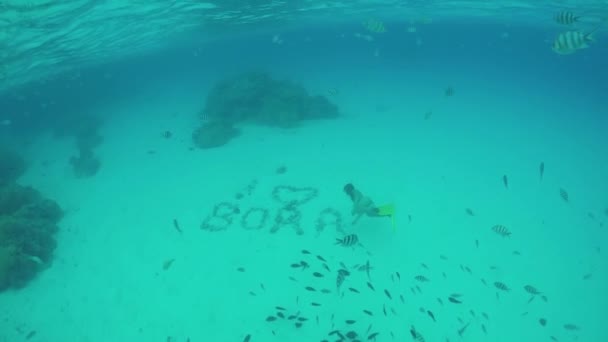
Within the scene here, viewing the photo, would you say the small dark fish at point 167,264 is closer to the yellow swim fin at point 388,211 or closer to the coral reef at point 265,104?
the yellow swim fin at point 388,211

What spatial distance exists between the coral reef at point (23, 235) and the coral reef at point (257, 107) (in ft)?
29.2

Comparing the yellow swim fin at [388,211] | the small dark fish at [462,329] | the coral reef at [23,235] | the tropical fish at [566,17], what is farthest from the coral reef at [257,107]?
the small dark fish at [462,329]

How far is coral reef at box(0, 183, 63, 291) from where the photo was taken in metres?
11.6

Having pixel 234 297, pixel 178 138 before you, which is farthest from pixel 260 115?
pixel 234 297

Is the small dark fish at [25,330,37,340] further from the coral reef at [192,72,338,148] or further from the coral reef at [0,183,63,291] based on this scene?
the coral reef at [192,72,338,148]

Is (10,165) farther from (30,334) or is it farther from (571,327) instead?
(571,327)

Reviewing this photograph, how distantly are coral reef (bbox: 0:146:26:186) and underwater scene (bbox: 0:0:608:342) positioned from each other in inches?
5.7

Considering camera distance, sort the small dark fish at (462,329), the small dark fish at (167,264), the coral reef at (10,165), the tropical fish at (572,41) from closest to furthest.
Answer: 1. the tropical fish at (572,41)
2. the small dark fish at (462,329)
3. the small dark fish at (167,264)
4. the coral reef at (10,165)

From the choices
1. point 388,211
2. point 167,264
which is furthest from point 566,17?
point 167,264

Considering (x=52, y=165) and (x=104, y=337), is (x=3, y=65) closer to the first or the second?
(x=52, y=165)

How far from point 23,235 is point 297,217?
414 inches

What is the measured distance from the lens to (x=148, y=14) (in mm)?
24641

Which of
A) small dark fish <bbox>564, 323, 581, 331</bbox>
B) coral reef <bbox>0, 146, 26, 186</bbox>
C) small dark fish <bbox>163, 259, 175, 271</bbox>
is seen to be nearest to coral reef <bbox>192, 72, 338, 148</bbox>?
small dark fish <bbox>163, 259, 175, 271</bbox>

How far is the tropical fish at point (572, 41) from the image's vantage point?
7598 millimetres
